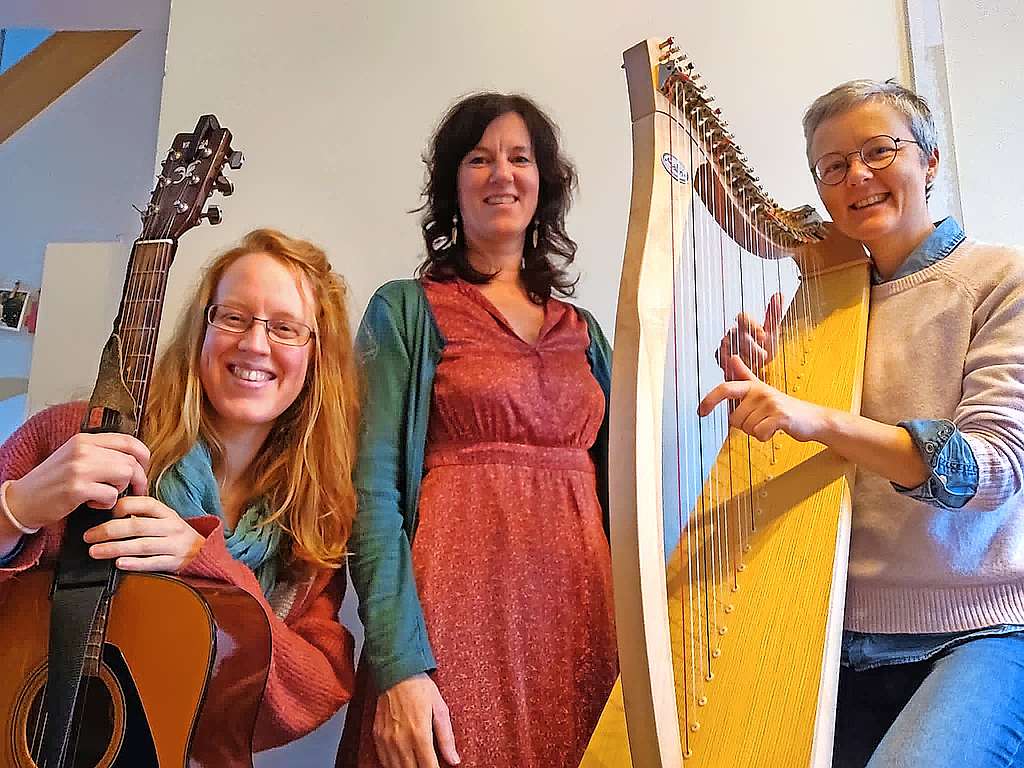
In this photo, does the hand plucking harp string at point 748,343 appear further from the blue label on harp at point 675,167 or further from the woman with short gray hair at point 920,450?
the blue label on harp at point 675,167

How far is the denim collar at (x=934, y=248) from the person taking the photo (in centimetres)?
129

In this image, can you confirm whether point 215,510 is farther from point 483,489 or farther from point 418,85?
point 418,85

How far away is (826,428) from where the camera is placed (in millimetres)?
1092

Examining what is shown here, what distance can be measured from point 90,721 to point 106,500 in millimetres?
228

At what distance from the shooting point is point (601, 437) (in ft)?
4.57

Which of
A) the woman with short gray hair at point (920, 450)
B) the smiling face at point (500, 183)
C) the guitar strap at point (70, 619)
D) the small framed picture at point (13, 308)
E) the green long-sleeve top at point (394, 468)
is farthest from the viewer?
the small framed picture at point (13, 308)

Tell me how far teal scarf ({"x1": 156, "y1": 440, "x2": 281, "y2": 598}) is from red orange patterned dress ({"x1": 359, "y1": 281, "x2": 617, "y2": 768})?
0.20m

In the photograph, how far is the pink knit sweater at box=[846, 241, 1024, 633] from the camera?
3.55ft

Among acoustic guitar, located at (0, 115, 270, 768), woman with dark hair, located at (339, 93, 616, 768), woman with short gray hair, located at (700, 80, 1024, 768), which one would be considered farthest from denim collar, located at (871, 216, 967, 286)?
acoustic guitar, located at (0, 115, 270, 768)

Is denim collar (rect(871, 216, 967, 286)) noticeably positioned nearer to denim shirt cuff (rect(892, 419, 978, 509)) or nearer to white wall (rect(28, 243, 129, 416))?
denim shirt cuff (rect(892, 419, 978, 509))

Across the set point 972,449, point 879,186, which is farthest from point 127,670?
point 879,186

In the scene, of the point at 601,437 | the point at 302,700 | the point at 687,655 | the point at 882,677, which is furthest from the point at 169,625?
the point at 882,677

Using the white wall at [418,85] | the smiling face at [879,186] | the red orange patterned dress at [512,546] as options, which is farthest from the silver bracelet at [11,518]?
the smiling face at [879,186]

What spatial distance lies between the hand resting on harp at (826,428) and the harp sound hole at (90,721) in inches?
28.1
